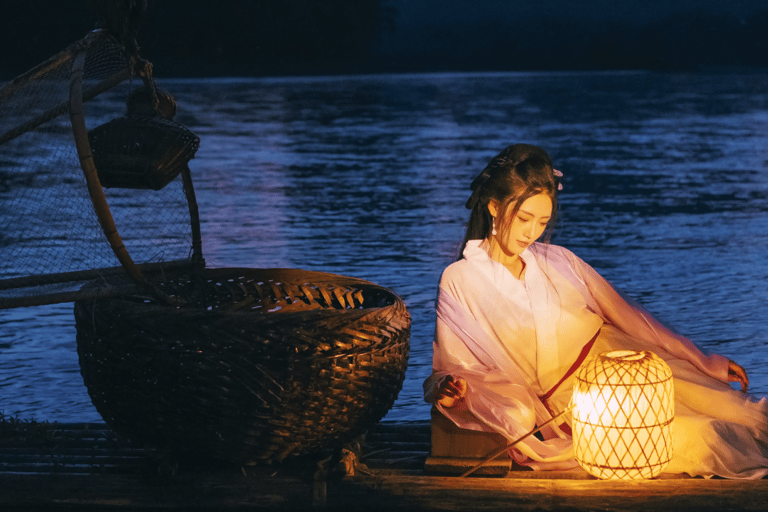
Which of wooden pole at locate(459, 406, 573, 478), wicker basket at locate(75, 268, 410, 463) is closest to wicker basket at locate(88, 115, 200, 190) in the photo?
wicker basket at locate(75, 268, 410, 463)

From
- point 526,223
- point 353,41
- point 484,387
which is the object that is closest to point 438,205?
point 526,223

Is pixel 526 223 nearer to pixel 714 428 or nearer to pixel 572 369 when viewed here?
pixel 572 369

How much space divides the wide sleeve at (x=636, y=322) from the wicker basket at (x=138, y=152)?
1352 mm

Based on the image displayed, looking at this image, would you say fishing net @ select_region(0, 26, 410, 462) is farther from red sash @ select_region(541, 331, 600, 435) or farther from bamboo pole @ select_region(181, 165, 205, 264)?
red sash @ select_region(541, 331, 600, 435)

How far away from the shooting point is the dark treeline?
32062mm

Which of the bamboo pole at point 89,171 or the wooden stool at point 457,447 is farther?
the wooden stool at point 457,447

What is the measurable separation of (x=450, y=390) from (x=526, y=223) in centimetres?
59

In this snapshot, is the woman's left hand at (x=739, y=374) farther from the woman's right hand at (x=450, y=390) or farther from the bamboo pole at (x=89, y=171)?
the bamboo pole at (x=89, y=171)

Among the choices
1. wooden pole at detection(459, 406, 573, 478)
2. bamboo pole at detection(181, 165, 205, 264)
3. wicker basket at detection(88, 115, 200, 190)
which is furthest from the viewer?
bamboo pole at detection(181, 165, 205, 264)

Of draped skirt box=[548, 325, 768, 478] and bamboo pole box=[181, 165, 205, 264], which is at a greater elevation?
bamboo pole box=[181, 165, 205, 264]

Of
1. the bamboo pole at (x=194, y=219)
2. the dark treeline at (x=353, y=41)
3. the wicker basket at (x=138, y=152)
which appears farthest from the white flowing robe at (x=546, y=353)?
the dark treeline at (x=353, y=41)

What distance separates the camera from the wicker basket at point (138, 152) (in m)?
3.12

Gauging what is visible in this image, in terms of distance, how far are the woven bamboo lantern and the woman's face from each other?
478 mm

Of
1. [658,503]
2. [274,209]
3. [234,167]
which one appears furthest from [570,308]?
[234,167]
